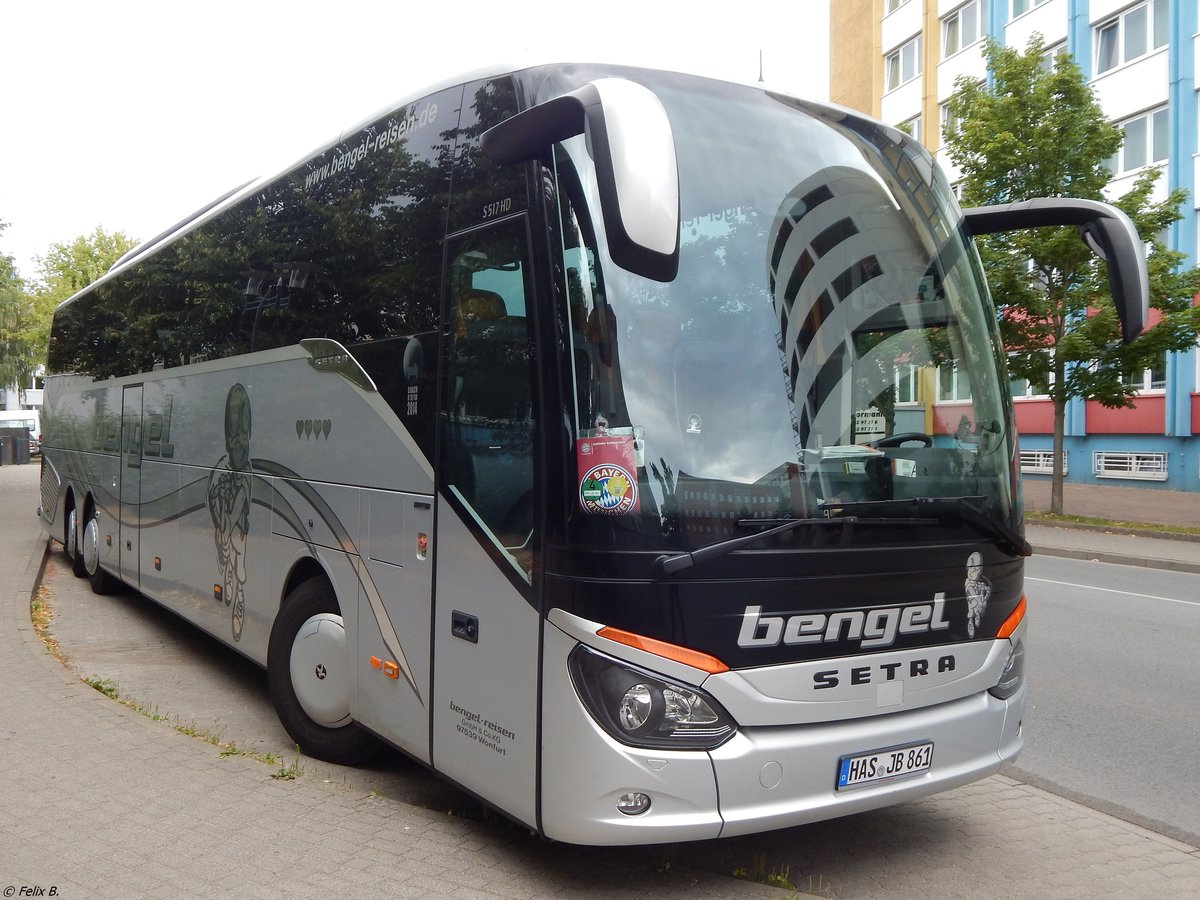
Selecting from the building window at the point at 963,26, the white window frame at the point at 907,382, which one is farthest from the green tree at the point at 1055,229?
the white window frame at the point at 907,382

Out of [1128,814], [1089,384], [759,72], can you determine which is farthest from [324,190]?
[1089,384]

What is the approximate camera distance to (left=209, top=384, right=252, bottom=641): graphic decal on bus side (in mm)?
6632

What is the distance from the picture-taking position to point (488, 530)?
4.07 meters

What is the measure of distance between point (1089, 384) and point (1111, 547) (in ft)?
13.9

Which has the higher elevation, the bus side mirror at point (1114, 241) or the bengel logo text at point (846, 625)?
the bus side mirror at point (1114, 241)

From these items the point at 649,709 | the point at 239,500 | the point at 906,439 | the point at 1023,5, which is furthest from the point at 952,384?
the point at 1023,5

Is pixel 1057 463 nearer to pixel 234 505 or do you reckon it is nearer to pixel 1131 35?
pixel 1131 35

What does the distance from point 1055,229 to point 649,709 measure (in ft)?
62.8

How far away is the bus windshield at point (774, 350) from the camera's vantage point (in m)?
3.65

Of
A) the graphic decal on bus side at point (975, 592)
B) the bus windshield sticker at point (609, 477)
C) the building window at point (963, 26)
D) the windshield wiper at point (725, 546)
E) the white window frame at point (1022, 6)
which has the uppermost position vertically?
the building window at point (963, 26)

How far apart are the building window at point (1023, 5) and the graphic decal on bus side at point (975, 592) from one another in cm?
3146

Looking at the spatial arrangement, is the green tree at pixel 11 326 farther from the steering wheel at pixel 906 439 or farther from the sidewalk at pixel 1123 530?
the steering wheel at pixel 906 439

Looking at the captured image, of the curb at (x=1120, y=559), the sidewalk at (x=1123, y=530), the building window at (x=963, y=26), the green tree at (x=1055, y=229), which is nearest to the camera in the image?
the curb at (x=1120, y=559)

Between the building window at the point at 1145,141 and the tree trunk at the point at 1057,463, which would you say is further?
the building window at the point at 1145,141
